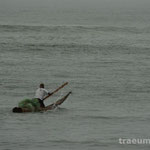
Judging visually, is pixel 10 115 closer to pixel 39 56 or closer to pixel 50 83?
pixel 50 83

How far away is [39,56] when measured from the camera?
57.3 meters

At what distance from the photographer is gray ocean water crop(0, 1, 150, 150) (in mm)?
29297

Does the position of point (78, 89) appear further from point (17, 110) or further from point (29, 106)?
point (17, 110)

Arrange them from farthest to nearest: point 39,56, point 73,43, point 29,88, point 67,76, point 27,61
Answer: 1. point 73,43
2. point 39,56
3. point 27,61
4. point 67,76
5. point 29,88

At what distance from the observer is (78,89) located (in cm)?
4141

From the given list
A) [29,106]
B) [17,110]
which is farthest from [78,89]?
[17,110]

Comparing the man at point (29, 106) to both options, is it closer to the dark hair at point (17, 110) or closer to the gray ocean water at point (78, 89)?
the dark hair at point (17, 110)

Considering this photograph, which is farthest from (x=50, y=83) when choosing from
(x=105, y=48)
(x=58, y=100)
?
(x=105, y=48)

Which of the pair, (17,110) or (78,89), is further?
(78,89)

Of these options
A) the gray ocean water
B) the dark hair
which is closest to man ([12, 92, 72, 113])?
the dark hair

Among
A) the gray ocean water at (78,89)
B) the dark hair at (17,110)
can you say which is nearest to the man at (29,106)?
the dark hair at (17,110)

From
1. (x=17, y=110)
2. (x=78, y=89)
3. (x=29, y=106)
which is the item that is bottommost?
(x=17, y=110)

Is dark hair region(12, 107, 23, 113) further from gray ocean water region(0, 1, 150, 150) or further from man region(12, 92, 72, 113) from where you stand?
gray ocean water region(0, 1, 150, 150)

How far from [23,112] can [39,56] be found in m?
23.9
